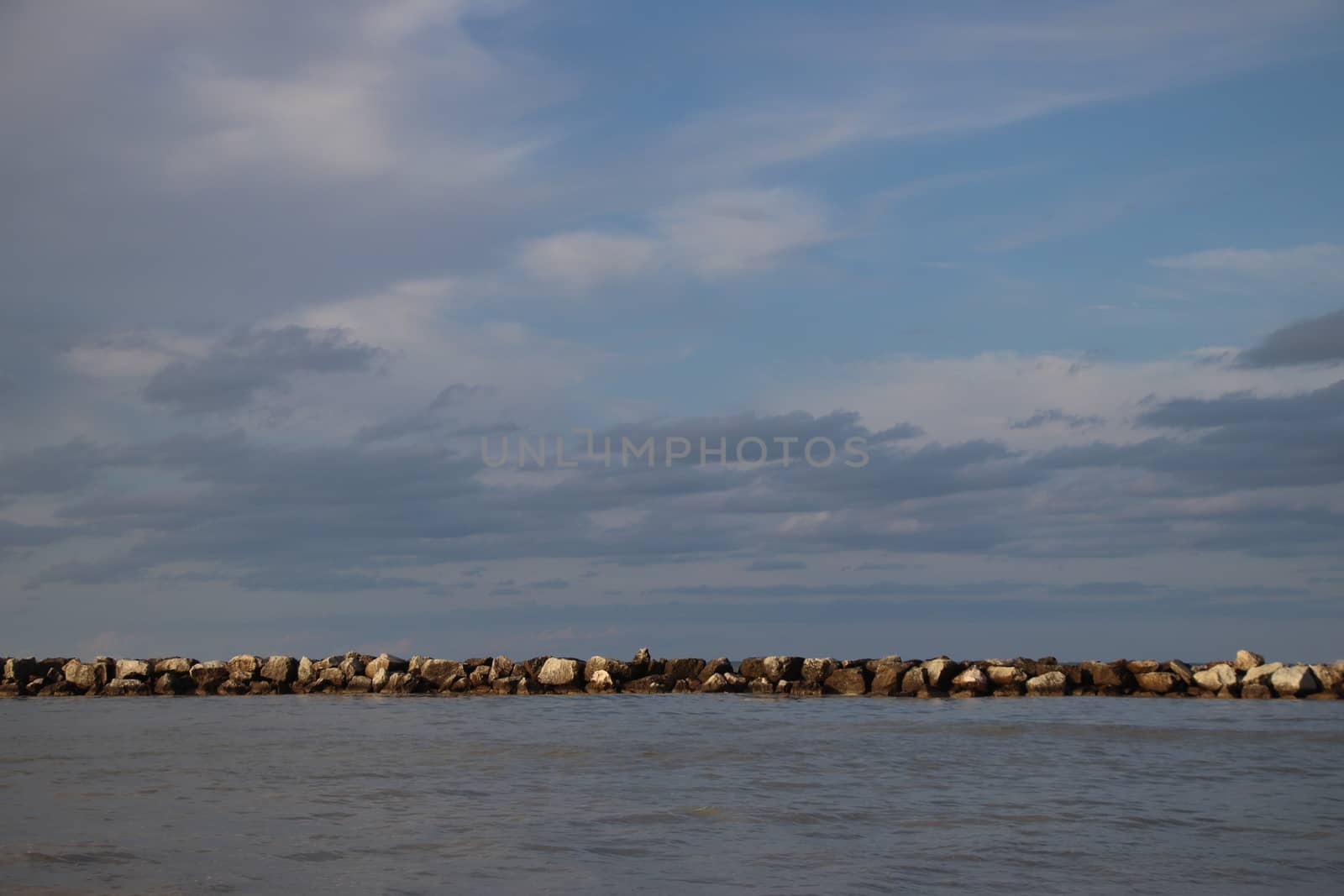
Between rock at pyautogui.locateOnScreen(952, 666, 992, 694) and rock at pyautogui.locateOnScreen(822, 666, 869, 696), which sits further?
rock at pyautogui.locateOnScreen(822, 666, 869, 696)

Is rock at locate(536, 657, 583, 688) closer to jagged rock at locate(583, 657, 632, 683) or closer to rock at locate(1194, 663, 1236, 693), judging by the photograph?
jagged rock at locate(583, 657, 632, 683)

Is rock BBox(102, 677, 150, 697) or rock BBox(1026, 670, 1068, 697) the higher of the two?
Answer: rock BBox(1026, 670, 1068, 697)

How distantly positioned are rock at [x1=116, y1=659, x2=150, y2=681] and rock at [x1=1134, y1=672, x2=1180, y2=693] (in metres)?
23.5

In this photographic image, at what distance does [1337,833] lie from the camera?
9977 millimetres

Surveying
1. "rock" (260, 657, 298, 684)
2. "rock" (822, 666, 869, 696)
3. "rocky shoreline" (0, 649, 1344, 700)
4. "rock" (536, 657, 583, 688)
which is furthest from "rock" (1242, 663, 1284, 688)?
"rock" (260, 657, 298, 684)

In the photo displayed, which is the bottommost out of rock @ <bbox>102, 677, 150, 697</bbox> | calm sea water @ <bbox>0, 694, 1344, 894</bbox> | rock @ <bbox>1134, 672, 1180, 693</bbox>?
rock @ <bbox>102, 677, 150, 697</bbox>

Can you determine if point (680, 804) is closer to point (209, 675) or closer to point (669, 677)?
point (669, 677)

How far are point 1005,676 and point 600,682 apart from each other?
9053 mm

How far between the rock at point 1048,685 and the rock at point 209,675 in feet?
62.2

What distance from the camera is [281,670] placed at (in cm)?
2783

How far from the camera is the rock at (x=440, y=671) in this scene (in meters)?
26.9

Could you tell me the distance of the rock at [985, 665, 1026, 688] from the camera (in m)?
24.8

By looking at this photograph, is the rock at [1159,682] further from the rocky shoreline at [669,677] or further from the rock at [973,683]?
the rock at [973,683]

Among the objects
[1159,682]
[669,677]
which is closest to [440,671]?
[669,677]
